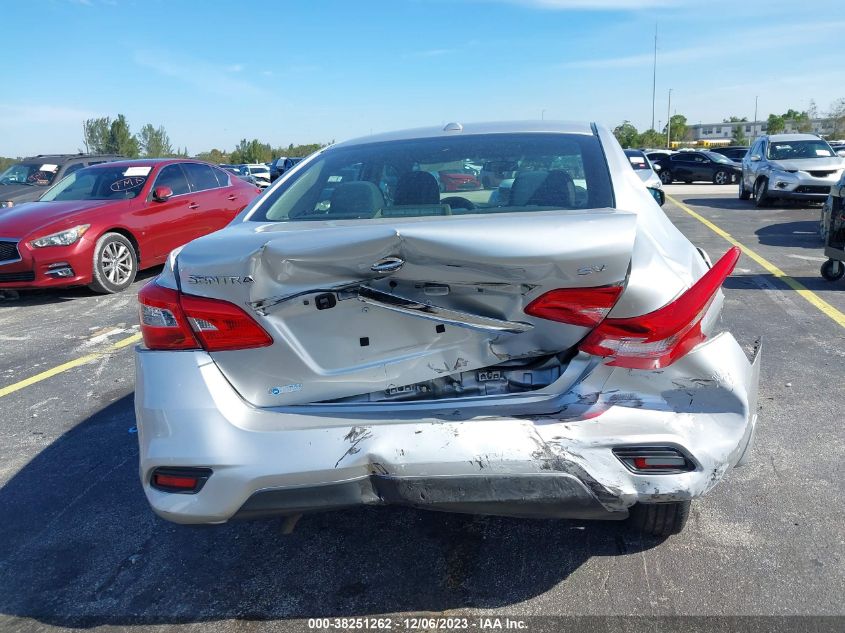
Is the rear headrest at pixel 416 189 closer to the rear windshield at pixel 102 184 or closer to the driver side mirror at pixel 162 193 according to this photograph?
the driver side mirror at pixel 162 193

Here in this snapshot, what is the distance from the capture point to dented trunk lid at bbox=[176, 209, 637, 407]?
210cm

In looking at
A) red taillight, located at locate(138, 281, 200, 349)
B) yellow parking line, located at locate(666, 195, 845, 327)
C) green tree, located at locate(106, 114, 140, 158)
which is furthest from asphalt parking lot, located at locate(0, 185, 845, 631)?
green tree, located at locate(106, 114, 140, 158)

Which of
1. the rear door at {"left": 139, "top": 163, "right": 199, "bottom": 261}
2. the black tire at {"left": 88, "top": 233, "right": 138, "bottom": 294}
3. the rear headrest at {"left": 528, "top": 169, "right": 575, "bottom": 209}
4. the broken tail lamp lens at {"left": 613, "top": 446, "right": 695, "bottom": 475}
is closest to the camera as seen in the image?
the broken tail lamp lens at {"left": 613, "top": 446, "right": 695, "bottom": 475}

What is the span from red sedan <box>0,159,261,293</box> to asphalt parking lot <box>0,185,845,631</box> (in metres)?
4.15

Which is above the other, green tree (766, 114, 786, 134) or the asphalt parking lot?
the asphalt parking lot

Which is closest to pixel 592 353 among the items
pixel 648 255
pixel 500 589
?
pixel 648 255

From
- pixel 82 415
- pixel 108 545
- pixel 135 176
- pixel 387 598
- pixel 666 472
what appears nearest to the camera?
pixel 666 472

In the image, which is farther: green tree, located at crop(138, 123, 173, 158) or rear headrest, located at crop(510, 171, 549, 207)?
green tree, located at crop(138, 123, 173, 158)

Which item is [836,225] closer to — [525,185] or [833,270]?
[833,270]

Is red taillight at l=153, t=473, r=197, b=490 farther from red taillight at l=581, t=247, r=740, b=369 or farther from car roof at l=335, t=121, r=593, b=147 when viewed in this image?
car roof at l=335, t=121, r=593, b=147

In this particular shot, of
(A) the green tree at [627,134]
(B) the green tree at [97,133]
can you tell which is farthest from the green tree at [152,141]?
(A) the green tree at [627,134]

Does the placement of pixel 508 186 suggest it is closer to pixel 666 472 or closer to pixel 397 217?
pixel 397 217

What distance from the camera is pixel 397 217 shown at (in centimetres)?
278

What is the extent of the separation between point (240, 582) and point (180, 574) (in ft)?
0.84
